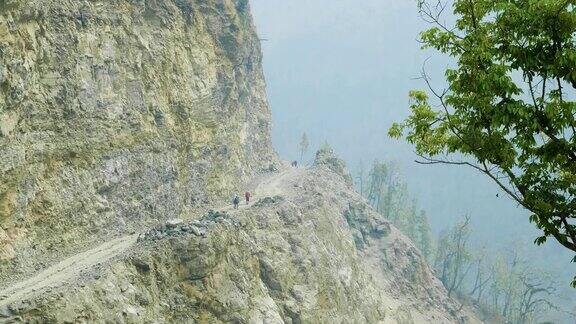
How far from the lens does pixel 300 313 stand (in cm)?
4100

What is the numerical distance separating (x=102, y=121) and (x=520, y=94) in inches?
1193

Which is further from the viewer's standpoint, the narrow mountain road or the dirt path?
the dirt path

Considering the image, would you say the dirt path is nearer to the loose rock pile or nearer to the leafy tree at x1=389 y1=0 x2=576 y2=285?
the loose rock pile

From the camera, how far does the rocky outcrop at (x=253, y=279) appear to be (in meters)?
26.2

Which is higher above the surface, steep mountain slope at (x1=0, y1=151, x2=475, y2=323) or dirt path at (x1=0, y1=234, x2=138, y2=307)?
steep mountain slope at (x1=0, y1=151, x2=475, y2=323)

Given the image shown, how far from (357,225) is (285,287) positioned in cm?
4308

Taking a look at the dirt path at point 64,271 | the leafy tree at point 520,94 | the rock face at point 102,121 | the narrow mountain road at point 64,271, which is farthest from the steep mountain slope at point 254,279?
the leafy tree at point 520,94

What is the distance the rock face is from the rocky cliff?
11 cm

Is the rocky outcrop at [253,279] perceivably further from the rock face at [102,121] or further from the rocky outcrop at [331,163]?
the rocky outcrop at [331,163]

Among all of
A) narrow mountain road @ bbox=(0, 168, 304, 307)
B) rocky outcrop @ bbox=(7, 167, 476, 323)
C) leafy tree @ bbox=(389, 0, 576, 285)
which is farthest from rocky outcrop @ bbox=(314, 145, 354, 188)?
leafy tree @ bbox=(389, 0, 576, 285)

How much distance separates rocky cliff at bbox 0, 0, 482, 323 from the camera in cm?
2739

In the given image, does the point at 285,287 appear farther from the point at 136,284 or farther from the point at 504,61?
the point at 504,61

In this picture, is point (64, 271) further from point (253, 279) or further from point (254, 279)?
point (254, 279)

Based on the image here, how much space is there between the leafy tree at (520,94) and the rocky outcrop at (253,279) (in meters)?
19.6
